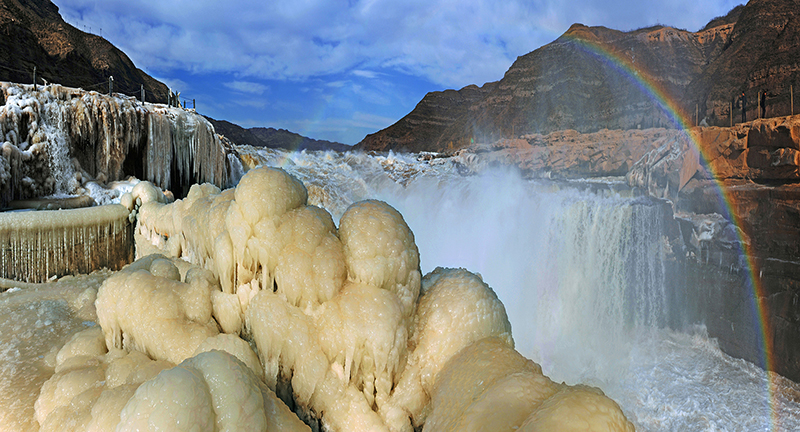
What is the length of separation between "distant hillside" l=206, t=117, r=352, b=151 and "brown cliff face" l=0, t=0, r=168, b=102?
620 cm

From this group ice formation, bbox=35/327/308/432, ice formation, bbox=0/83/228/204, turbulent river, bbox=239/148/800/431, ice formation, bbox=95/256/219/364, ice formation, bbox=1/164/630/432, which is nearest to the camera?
ice formation, bbox=35/327/308/432

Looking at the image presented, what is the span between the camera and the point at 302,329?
280 cm

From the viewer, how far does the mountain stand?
3284 cm

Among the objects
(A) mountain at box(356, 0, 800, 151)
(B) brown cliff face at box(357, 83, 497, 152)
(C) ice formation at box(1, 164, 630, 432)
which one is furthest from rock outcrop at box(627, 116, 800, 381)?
(B) brown cliff face at box(357, 83, 497, 152)

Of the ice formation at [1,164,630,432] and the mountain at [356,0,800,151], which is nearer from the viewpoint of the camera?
the ice formation at [1,164,630,432]

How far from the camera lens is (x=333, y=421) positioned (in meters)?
2.69

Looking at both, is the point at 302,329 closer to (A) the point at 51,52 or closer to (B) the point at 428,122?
(A) the point at 51,52

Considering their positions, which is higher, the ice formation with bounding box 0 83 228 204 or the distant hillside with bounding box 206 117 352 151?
the distant hillside with bounding box 206 117 352 151

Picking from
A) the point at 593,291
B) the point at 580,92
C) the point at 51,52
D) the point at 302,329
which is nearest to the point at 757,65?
the point at 593,291

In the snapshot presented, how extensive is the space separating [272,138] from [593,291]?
31211mm

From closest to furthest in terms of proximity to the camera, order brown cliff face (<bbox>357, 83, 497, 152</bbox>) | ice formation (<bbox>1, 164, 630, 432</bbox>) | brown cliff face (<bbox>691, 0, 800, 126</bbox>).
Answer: ice formation (<bbox>1, 164, 630, 432</bbox>) → brown cliff face (<bbox>691, 0, 800, 126</bbox>) → brown cliff face (<bbox>357, 83, 497, 152</bbox>)

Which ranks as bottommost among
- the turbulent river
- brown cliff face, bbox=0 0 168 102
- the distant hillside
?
the turbulent river

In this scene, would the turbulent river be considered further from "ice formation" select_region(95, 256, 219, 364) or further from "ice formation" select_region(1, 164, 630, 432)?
"ice formation" select_region(95, 256, 219, 364)

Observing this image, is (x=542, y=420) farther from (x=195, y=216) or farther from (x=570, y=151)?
(x=570, y=151)
